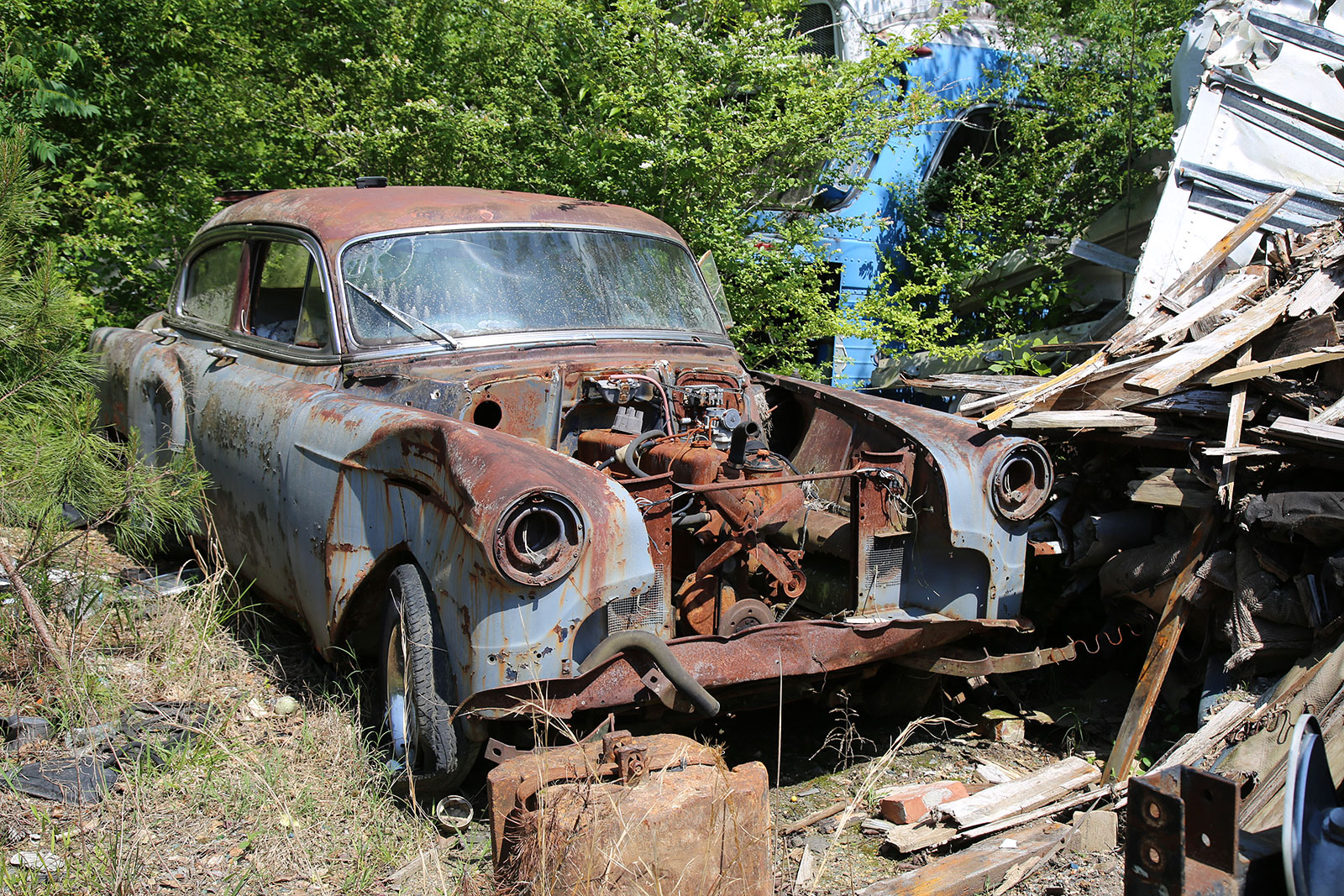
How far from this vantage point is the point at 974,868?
9.55 ft

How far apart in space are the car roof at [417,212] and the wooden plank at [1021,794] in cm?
290

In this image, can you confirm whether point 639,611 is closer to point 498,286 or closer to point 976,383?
point 498,286

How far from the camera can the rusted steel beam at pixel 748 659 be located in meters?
2.81

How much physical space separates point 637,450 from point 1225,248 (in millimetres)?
3500

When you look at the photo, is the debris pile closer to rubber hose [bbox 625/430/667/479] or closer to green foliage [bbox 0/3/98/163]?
rubber hose [bbox 625/430/667/479]

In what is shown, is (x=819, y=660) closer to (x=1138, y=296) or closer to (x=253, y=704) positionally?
(x=253, y=704)

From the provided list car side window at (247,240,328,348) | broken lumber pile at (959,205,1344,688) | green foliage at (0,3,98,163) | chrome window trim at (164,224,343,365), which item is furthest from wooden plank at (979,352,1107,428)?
green foliage at (0,3,98,163)

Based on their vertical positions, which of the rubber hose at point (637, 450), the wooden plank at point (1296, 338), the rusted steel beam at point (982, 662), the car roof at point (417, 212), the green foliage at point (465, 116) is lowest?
the rusted steel beam at point (982, 662)

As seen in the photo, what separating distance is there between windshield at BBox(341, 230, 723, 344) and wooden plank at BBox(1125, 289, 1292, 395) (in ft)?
6.41

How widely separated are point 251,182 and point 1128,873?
7142mm

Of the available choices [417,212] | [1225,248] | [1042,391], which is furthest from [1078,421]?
[417,212]

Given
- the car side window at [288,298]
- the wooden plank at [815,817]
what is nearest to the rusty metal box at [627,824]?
the wooden plank at [815,817]

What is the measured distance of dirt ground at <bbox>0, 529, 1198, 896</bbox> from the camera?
2873mm

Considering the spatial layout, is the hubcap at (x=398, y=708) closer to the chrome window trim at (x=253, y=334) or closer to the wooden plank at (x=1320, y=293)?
the chrome window trim at (x=253, y=334)
